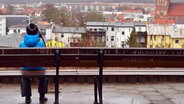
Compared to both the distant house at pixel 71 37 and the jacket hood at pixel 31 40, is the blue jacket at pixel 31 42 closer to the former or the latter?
the jacket hood at pixel 31 40

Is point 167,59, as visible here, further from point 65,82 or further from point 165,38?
point 165,38

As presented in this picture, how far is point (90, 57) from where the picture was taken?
5387mm

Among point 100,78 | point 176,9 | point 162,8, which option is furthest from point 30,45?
point 162,8

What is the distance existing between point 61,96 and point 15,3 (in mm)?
80741

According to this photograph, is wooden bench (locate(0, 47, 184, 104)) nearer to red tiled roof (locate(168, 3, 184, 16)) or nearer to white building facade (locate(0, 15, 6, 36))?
white building facade (locate(0, 15, 6, 36))

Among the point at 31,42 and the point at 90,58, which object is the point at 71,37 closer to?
the point at 31,42

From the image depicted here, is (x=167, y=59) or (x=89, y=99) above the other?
(x=167, y=59)

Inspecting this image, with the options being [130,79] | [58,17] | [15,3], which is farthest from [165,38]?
[15,3]

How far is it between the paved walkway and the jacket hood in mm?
862

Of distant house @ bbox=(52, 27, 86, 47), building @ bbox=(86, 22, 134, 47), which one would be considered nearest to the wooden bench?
building @ bbox=(86, 22, 134, 47)

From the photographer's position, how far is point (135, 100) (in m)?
6.01

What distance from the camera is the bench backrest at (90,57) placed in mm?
5242

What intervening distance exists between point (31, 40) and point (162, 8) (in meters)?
101

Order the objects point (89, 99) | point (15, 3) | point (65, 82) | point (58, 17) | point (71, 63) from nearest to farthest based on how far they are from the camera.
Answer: point (71, 63) < point (89, 99) < point (65, 82) < point (58, 17) < point (15, 3)
